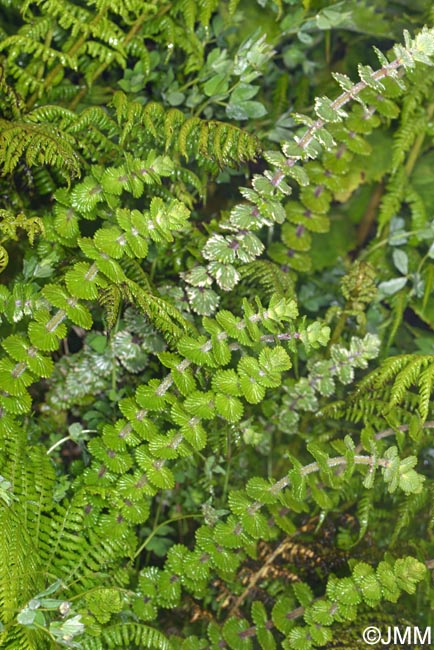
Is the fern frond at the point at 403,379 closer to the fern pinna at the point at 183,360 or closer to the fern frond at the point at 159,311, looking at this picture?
the fern pinna at the point at 183,360

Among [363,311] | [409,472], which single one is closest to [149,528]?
[409,472]

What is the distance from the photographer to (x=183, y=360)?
5.07ft

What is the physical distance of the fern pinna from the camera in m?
1.47

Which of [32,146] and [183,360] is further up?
[32,146]

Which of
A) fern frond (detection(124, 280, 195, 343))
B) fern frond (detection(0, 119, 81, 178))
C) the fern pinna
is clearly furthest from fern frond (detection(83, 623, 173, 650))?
fern frond (detection(0, 119, 81, 178))

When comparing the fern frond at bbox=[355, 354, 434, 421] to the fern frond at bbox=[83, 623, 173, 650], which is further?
the fern frond at bbox=[355, 354, 434, 421]

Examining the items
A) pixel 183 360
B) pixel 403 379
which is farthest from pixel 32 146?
pixel 403 379

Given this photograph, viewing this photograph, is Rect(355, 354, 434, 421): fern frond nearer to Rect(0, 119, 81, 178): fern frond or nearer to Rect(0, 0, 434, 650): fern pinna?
Rect(0, 0, 434, 650): fern pinna

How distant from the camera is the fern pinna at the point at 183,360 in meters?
1.47

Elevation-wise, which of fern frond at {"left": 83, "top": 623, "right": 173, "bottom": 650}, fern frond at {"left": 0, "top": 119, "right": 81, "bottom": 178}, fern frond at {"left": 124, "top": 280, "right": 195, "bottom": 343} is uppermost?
fern frond at {"left": 0, "top": 119, "right": 81, "bottom": 178}

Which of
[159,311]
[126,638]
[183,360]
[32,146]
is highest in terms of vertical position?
[32,146]

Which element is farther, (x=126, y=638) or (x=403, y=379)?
(x=403, y=379)

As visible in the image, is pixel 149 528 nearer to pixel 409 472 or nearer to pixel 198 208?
pixel 409 472

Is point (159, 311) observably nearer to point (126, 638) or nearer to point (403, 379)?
point (403, 379)
